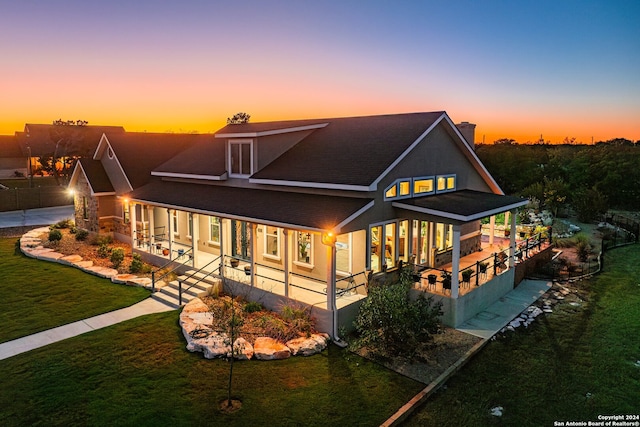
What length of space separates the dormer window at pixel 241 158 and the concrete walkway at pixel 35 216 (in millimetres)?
19883

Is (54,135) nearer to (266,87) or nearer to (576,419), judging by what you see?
(266,87)

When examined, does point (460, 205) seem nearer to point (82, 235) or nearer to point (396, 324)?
point (396, 324)

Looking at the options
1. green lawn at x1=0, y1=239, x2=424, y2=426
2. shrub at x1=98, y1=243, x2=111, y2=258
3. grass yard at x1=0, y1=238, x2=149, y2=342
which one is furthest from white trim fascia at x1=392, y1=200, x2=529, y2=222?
shrub at x1=98, y1=243, x2=111, y2=258

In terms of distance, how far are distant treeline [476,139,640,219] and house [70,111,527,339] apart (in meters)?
15.1

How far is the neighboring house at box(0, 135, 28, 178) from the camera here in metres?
60.8

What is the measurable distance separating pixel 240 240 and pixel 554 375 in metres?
12.2

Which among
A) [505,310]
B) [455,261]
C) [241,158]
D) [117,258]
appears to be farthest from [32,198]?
[505,310]

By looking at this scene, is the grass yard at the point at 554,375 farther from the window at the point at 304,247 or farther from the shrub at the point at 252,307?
the window at the point at 304,247

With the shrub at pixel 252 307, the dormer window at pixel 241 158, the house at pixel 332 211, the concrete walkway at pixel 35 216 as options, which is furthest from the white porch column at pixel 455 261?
the concrete walkway at pixel 35 216

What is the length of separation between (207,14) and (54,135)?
40.8 metres

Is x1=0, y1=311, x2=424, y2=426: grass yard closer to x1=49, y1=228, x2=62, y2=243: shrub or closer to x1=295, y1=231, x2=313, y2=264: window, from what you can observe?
x1=295, y1=231, x2=313, y2=264: window

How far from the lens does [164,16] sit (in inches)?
862

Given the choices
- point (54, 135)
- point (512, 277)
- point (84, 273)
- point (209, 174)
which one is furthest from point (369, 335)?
point (54, 135)

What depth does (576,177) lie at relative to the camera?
41.8 m
